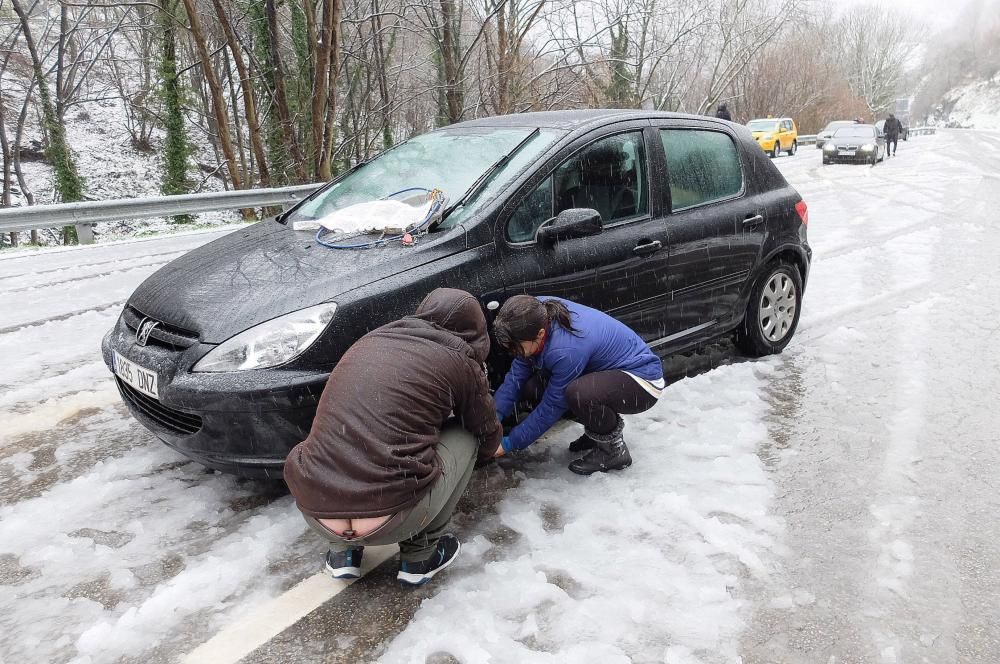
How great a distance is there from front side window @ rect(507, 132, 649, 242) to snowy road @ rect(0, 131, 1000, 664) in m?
1.17

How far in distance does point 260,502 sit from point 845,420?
314 centimetres

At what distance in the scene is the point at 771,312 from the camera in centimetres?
498

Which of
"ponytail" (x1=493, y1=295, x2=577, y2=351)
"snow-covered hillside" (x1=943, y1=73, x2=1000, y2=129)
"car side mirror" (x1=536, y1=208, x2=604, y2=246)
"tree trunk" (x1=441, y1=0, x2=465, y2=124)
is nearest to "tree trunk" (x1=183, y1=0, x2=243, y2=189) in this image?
"tree trunk" (x1=441, y1=0, x2=465, y2=124)

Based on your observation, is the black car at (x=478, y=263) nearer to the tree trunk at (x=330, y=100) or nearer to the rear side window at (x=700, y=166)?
the rear side window at (x=700, y=166)

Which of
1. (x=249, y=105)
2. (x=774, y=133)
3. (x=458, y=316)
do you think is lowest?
(x=458, y=316)

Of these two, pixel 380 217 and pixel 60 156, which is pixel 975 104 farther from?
pixel 380 217

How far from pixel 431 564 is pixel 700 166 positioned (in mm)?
2957

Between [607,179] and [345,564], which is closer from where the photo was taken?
[345,564]

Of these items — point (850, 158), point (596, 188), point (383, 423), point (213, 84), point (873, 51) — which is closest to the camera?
point (383, 423)

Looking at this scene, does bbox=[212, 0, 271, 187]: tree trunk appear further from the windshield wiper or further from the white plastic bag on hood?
the windshield wiper

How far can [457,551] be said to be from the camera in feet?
9.02

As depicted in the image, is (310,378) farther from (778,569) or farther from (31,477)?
(778,569)

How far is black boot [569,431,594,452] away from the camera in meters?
3.63

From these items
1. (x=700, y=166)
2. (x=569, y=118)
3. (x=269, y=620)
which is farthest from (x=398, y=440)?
(x=700, y=166)
